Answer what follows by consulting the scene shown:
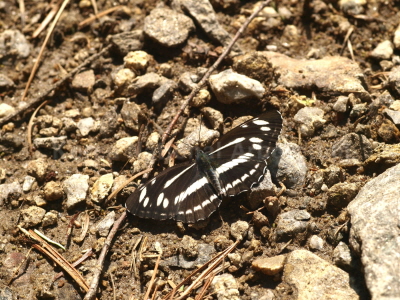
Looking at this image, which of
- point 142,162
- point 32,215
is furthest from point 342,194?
point 32,215

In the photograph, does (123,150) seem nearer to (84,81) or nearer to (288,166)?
(84,81)

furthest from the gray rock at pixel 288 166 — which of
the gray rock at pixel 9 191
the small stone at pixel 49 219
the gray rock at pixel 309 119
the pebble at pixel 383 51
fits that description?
the gray rock at pixel 9 191

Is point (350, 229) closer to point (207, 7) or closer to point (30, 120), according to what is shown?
point (207, 7)

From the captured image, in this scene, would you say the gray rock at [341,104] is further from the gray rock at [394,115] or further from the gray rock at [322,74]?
the gray rock at [394,115]

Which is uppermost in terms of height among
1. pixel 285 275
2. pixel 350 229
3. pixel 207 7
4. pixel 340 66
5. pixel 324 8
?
pixel 207 7

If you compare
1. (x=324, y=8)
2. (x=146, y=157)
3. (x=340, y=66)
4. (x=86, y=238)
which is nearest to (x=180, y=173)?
(x=146, y=157)
